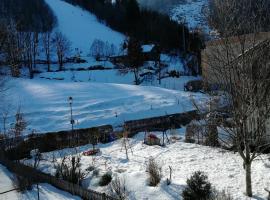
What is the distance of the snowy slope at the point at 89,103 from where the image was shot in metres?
28.5

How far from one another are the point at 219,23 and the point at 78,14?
285ft

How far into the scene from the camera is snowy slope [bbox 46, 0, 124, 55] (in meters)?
79.8

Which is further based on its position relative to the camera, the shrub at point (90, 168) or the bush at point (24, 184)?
the shrub at point (90, 168)

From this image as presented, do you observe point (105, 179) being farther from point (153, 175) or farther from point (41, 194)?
point (41, 194)

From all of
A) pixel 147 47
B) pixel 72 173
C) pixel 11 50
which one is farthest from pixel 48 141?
pixel 147 47

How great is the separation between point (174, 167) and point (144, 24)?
62899mm

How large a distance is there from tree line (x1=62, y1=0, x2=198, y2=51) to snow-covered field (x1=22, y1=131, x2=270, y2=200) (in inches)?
1803

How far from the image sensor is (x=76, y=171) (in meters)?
15.5

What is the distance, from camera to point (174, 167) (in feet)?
48.0

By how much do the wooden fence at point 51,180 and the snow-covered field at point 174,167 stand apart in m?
1.07

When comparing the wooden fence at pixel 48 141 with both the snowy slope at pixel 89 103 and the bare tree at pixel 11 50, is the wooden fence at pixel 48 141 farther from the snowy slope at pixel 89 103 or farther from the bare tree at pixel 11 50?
the bare tree at pixel 11 50

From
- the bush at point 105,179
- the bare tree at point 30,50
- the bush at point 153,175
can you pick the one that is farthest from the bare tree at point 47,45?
the bush at point 153,175

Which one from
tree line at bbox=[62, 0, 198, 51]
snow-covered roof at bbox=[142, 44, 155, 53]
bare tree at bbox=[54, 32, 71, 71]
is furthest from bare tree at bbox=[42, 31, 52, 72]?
snow-covered roof at bbox=[142, 44, 155, 53]

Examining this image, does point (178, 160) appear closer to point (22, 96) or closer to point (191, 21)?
point (22, 96)
